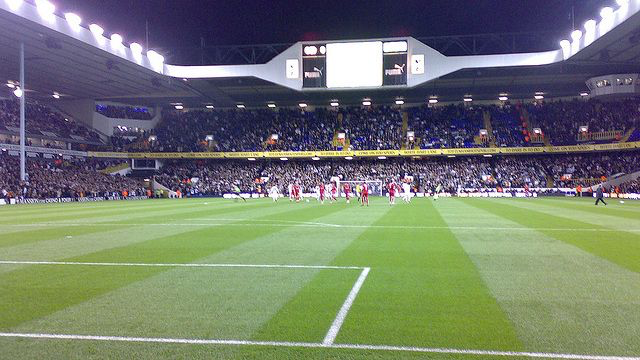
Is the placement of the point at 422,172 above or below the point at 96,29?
below

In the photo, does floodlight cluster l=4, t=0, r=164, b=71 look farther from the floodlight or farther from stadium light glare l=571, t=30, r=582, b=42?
stadium light glare l=571, t=30, r=582, b=42

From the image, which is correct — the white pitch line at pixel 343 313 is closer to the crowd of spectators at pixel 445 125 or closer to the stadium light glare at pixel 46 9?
the stadium light glare at pixel 46 9

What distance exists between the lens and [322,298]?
732 centimetres

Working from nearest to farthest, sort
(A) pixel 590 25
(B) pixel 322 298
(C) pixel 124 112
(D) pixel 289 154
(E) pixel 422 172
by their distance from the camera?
(B) pixel 322 298 → (A) pixel 590 25 → (E) pixel 422 172 → (D) pixel 289 154 → (C) pixel 124 112

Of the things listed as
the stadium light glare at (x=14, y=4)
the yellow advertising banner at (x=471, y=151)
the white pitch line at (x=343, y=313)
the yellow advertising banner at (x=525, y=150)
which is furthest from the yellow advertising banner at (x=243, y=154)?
the white pitch line at (x=343, y=313)

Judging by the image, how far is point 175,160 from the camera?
67.3 metres

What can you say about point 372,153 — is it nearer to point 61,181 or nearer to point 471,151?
point 471,151

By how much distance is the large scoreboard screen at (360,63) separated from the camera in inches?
1756

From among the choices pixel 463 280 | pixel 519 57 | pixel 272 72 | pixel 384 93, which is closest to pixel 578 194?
pixel 519 57

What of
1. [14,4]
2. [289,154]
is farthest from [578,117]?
[14,4]

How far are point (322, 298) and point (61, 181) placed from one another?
5024 cm

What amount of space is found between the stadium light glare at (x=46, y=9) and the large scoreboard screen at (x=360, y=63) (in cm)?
2191

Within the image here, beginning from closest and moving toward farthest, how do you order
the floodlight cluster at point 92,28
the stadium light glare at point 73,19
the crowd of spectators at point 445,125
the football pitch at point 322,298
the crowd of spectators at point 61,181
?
1. the football pitch at point 322,298
2. the floodlight cluster at point 92,28
3. the stadium light glare at point 73,19
4. the crowd of spectators at point 61,181
5. the crowd of spectators at point 445,125

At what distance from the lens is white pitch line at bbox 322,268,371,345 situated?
548 centimetres
